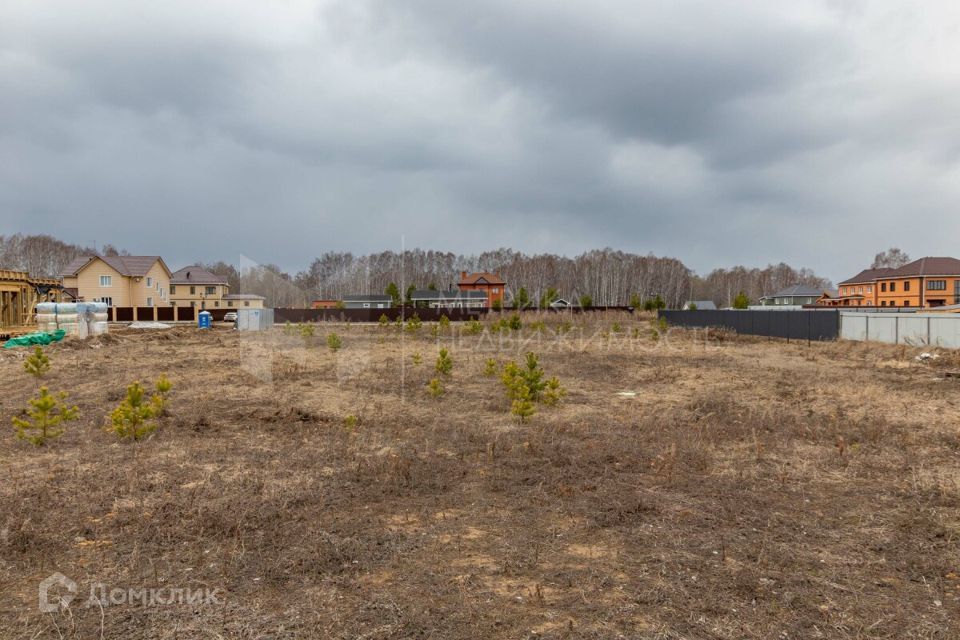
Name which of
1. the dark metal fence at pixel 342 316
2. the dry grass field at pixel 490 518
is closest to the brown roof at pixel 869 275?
the dark metal fence at pixel 342 316

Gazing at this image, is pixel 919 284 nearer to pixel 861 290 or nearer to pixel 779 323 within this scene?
pixel 861 290

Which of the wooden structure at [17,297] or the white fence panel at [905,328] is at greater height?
the wooden structure at [17,297]

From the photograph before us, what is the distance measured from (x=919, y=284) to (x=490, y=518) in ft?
227

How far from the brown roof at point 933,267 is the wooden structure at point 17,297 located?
3000 inches

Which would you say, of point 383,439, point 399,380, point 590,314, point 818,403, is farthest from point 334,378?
point 590,314

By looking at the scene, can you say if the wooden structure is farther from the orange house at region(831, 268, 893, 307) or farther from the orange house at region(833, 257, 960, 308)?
the orange house at region(831, 268, 893, 307)

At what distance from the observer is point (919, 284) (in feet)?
182

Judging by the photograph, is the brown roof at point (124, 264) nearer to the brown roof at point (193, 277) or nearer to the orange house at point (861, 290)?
the brown roof at point (193, 277)

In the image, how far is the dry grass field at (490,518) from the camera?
3.11 m

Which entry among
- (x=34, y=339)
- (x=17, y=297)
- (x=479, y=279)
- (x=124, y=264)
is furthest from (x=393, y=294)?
(x=34, y=339)

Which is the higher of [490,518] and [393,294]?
[393,294]

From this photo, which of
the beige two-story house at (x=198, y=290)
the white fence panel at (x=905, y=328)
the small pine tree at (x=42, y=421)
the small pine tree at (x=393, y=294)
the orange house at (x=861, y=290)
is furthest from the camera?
the small pine tree at (x=393, y=294)

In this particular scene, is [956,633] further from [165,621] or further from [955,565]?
[165,621]

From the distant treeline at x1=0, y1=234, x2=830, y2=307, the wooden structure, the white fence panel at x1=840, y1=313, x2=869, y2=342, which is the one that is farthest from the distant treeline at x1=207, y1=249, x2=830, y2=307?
the white fence panel at x1=840, y1=313, x2=869, y2=342
